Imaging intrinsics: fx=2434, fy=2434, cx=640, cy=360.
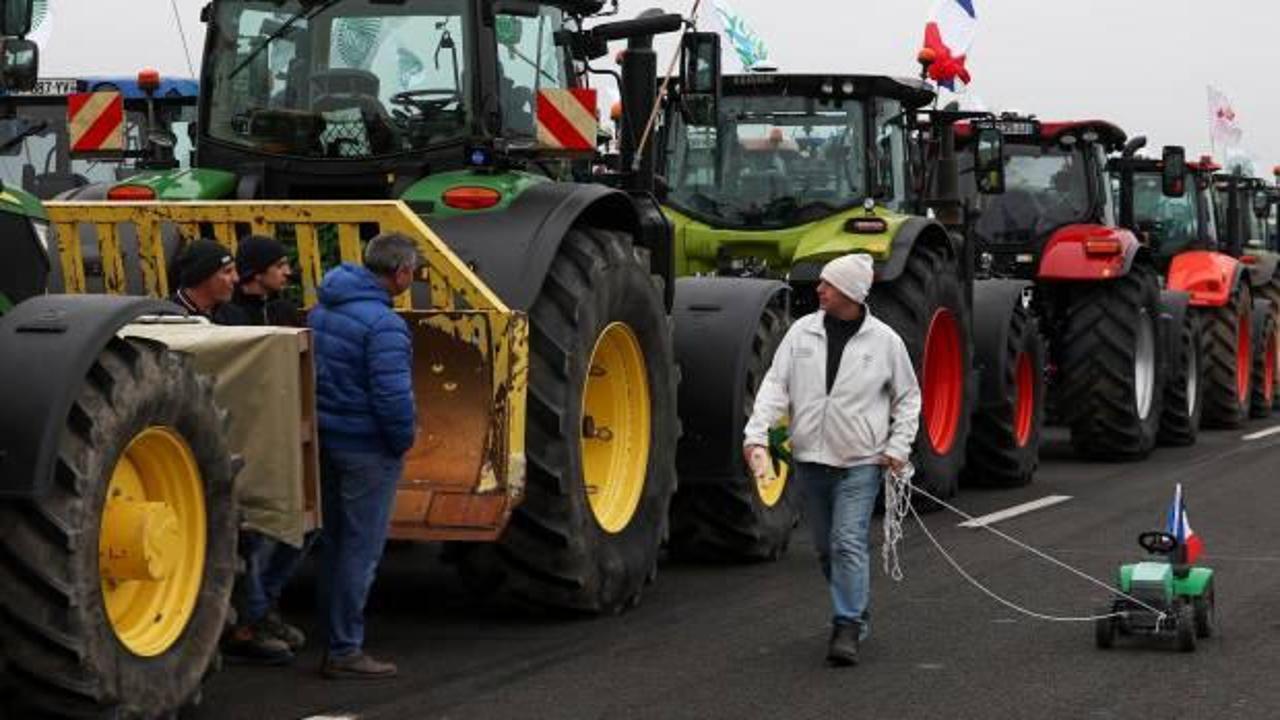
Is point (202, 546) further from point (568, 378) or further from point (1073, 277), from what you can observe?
point (1073, 277)

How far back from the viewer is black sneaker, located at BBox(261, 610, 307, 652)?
928 cm

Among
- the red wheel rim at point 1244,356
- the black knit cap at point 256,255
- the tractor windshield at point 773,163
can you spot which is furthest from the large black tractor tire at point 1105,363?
the black knit cap at point 256,255

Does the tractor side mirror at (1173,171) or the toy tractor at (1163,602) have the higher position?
the tractor side mirror at (1173,171)

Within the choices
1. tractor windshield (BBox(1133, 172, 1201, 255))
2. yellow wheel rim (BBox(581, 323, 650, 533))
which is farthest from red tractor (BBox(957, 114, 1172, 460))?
yellow wheel rim (BBox(581, 323, 650, 533))

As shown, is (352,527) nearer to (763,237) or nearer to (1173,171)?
(763,237)

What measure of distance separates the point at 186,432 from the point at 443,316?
201 centimetres

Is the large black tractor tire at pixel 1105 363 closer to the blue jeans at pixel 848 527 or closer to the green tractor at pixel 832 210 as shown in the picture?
the green tractor at pixel 832 210

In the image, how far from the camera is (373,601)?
10.9 meters

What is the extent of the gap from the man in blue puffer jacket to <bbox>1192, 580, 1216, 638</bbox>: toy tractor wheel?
10.8 ft

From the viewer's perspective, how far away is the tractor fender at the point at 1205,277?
74.2ft

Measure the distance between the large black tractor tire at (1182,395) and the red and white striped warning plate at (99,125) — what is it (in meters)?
11.7

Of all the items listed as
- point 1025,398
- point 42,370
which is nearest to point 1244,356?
point 1025,398

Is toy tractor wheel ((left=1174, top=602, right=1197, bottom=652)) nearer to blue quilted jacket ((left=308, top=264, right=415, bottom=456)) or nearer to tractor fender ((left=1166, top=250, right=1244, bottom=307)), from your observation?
blue quilted jacket ((left=308, top=264, right=415, bottom=456))

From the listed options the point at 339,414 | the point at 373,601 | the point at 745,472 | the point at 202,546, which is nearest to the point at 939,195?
the point at 745,472
